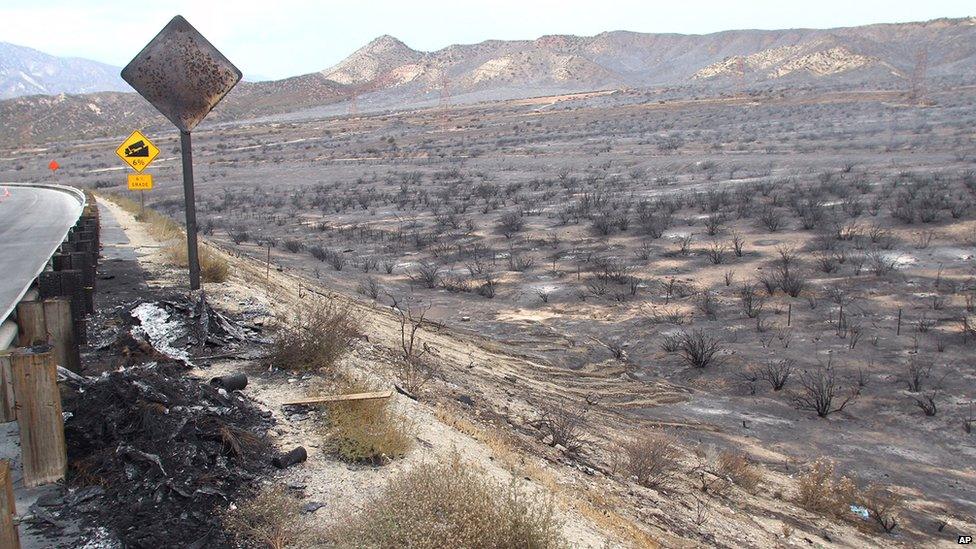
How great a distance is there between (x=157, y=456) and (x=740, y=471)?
626 cm

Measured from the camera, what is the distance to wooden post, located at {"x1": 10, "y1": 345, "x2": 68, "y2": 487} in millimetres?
5070

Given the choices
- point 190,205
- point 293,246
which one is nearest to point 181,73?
point 190,205

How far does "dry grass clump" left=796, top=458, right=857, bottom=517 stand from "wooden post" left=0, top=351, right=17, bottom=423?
740cm

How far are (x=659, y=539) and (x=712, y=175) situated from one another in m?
29.2

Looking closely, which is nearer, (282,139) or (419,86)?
(282,139)

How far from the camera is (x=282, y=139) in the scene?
76375 millimetres

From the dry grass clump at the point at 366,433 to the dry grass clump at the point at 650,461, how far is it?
2.69 metres

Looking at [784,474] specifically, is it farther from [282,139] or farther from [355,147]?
[282,139]

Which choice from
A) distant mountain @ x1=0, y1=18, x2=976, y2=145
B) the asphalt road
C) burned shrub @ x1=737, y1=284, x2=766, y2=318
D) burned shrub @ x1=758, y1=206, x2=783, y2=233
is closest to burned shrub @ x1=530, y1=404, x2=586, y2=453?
burned shrub @ x1=737, y1=284, x2=766, y2=318

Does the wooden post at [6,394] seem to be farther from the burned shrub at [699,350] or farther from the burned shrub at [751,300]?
the burned shrub at [751,300]

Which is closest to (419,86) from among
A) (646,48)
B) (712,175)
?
(646,48)

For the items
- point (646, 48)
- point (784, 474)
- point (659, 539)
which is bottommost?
point (784, 474)

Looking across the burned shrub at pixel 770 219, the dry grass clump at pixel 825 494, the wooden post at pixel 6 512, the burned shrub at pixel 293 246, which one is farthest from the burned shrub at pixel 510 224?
the wooden post at pixel 6 512

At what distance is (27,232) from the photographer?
21484 millimetres
